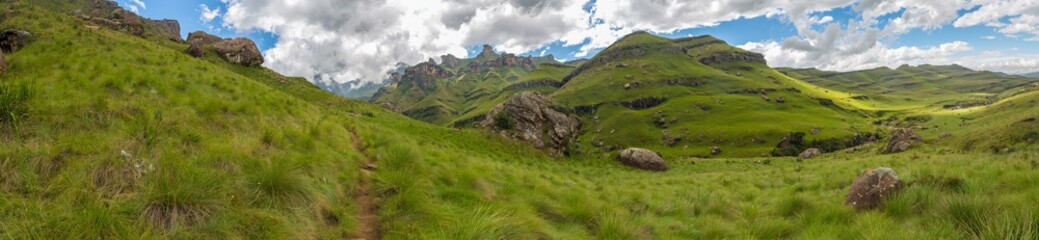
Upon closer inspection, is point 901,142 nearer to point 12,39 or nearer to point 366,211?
point 366,211

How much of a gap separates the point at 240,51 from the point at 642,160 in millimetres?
A: 60785

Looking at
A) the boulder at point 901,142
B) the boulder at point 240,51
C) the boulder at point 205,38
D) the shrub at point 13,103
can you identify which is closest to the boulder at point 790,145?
the boulder at point 901,142

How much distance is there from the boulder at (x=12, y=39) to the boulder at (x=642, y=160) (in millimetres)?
45164

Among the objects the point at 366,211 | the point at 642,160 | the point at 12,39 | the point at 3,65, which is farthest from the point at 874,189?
the point at 642,160

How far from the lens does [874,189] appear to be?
891 centimetres

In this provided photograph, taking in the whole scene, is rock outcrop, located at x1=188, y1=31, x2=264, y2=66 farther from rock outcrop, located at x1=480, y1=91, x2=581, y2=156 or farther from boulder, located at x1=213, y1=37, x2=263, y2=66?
rock outcrop, located at x1=480, y1=91, x2=581, y2=156

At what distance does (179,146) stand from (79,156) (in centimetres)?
167

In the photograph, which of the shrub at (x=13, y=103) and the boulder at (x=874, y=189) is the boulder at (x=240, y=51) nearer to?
the shrub at (x=13, y=103)

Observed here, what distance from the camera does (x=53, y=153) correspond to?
20.6 feet

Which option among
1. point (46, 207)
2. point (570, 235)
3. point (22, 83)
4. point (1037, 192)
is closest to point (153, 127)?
point (22, 83)

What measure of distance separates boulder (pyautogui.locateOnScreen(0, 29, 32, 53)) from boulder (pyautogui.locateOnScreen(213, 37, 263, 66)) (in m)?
47.3

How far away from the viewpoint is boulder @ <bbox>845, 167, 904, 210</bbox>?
8.76 m

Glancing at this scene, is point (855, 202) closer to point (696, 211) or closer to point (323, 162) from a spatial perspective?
point (696, 211)

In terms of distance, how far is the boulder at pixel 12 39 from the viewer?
715 inches
